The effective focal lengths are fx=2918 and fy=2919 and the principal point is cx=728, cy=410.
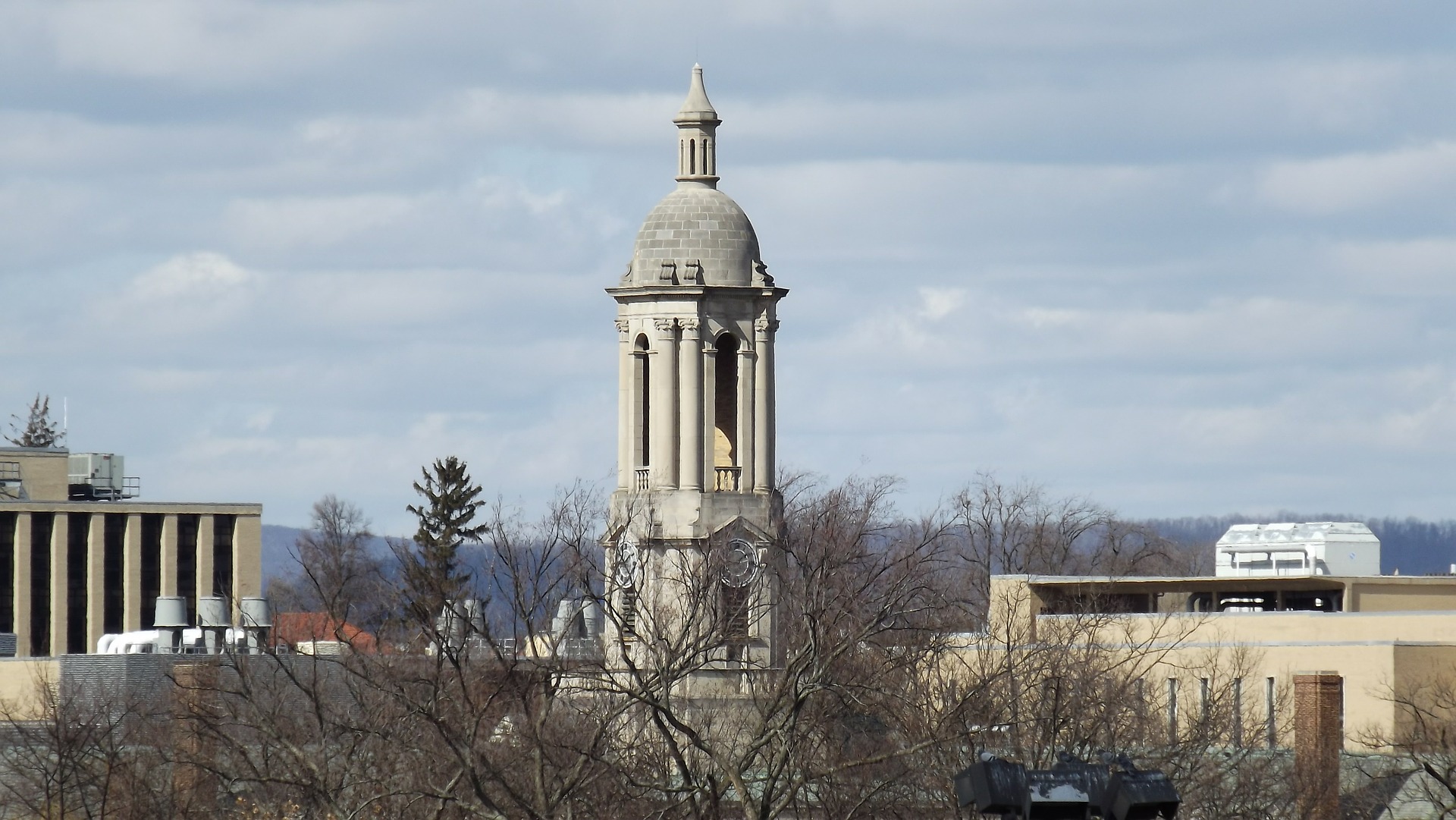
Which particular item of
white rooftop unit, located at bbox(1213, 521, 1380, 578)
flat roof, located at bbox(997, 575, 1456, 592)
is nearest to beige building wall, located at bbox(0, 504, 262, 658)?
white rooftop unit, located at bbox(1213, 521, 1380, 578)

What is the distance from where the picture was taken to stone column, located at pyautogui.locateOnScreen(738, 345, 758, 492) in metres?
66.7

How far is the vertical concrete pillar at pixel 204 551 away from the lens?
4638 inches

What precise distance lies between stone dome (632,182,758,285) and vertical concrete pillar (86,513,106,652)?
5481 cm

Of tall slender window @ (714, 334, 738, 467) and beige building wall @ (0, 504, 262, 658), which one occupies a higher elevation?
tall slender window @ (714, 334, 738, 467)

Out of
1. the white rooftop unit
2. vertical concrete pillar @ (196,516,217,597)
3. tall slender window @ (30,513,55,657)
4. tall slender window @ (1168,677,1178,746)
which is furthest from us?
vertical concrete pillar @ (196,516,217,597)

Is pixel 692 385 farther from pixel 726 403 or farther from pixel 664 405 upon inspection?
pixel 726 403

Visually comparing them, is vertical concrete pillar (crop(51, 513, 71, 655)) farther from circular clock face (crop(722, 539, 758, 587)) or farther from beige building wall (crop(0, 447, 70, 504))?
circular clock face (crop(722, 539, 758, 587))

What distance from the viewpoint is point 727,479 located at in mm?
67188

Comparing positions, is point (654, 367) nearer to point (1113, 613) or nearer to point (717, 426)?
point (717, 426)

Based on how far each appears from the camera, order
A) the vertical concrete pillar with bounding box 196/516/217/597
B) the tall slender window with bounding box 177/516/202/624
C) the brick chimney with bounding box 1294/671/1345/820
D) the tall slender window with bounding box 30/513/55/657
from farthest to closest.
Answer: the tall slender window with bounding box 177/516/202/624 < the vertical concrete pillar with bounding box 196/516/217/597 < the tall slender window with bounding box 30/513/55/657 < the brick chimney with bounding box 1294/671/1345/820

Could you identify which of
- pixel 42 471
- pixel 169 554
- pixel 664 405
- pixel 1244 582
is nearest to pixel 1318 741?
pixel 1244 582

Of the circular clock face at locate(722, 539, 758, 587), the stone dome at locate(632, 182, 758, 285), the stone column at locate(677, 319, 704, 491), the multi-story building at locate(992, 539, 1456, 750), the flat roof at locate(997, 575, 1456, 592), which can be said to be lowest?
the multi-story building at locate(992, 539, 1456, 750)

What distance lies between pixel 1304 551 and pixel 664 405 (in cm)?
2067

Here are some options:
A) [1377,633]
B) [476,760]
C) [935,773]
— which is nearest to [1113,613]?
[1377,633]
